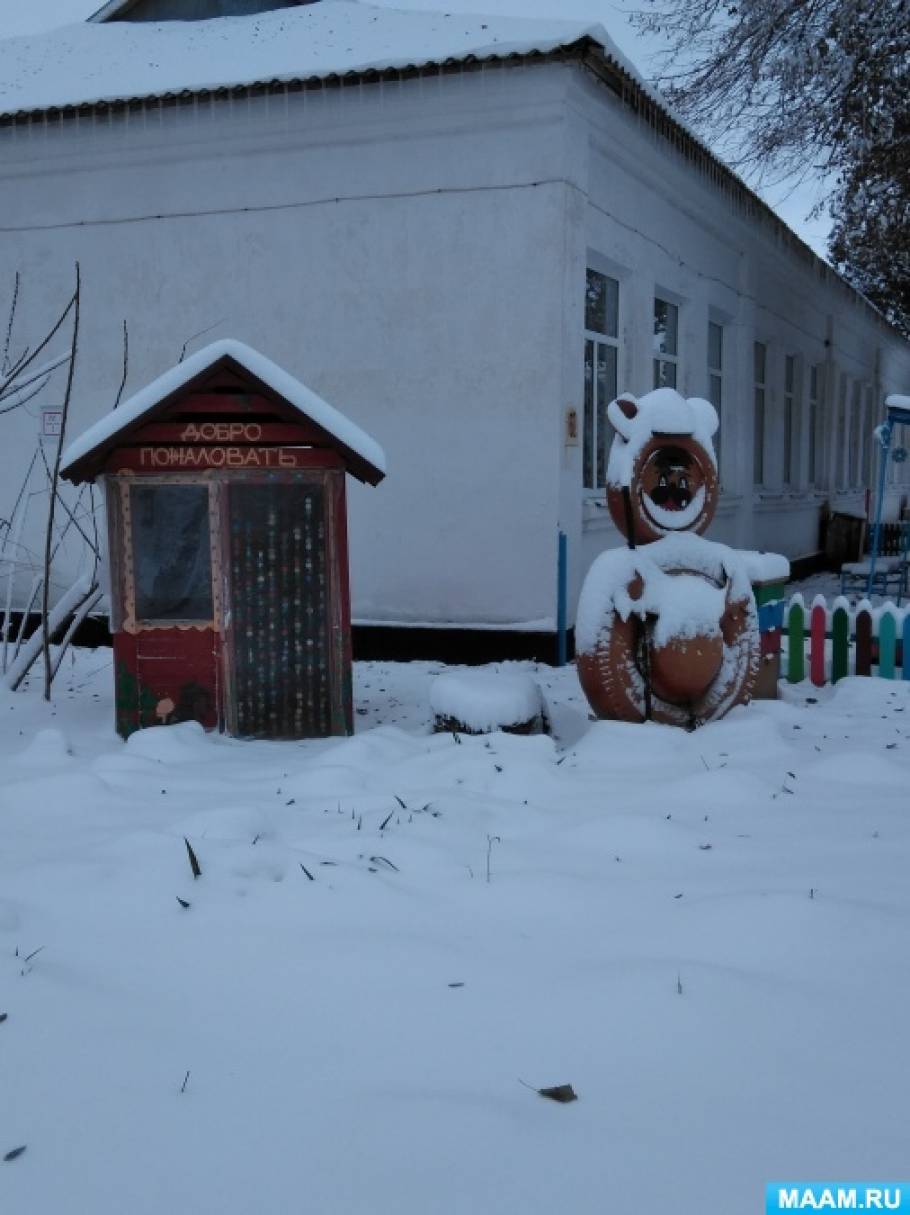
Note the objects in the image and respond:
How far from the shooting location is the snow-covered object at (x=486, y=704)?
17.8 ft

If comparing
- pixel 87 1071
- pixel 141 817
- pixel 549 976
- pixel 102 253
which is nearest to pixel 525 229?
pixel 102 253

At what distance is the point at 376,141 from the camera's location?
8.33m

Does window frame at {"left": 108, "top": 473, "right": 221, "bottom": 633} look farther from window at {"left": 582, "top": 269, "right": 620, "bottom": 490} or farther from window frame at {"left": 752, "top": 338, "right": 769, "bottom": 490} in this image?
window frame at {"left": 752, "top": 338, "right": 769, "bottom": 490}

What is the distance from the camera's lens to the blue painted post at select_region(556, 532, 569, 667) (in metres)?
A: 8.01

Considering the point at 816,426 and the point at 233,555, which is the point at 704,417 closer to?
the point at 233,555

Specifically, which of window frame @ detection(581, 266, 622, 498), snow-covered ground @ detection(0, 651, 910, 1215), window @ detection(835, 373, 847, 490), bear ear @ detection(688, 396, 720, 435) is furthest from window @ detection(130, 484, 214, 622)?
window @ detection(835, 373, 847, 490)

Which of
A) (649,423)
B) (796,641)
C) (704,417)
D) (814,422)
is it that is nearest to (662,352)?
(796,641)

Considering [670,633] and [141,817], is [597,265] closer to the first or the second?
[670,633]

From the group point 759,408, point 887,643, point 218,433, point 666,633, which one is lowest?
point 887,643

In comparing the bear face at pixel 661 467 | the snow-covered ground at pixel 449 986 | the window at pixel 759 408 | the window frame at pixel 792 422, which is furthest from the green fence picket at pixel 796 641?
the window frame at pixel 792 422

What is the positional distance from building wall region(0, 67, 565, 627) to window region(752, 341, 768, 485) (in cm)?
724

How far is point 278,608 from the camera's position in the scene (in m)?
5.55

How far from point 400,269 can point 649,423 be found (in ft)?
11.8

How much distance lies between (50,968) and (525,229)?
21.6ft
